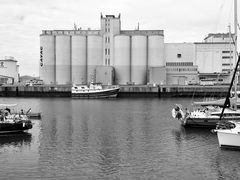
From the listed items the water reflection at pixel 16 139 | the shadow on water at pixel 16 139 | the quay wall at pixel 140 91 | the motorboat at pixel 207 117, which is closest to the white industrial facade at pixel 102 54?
the quay wall at pixel 140 91

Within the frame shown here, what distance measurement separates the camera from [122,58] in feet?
341

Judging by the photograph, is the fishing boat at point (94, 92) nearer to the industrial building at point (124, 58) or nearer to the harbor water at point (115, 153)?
the industrial building at point (124, 58)

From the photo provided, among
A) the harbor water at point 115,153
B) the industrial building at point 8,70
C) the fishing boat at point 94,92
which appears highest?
the industrial building at point 8,70

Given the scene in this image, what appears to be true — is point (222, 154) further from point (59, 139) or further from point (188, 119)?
point (59, 139)

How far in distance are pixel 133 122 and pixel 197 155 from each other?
17.5 meters

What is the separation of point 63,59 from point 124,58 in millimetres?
17901

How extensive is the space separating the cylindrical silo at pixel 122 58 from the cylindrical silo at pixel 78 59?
954 centimetres

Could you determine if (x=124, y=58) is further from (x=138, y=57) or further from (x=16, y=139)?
(x=16, y=139)

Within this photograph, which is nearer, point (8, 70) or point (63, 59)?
point (63, 59)

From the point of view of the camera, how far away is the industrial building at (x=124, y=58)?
10431cm

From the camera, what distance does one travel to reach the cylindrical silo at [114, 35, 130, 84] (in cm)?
10325

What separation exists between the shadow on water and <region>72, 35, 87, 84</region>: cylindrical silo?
7184 cm

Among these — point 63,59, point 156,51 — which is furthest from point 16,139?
point 63,59

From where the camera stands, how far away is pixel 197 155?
26953 mm
